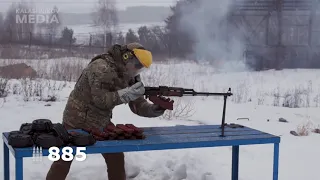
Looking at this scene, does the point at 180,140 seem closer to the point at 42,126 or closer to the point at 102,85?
the point at 102,85

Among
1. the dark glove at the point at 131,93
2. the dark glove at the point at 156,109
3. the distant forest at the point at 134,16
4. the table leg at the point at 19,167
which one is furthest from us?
the distant forest at the point at 134,16

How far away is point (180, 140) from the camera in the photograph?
A: 10.6 feet

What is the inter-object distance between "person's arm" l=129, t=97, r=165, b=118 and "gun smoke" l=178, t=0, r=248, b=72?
26.7ft

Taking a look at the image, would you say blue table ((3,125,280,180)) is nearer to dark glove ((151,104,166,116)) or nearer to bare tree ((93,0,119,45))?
dark glove ((151,104,166,116))

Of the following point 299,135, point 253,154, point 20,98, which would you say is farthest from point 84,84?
point 20,98

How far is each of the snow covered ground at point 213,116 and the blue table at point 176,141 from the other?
0.94m

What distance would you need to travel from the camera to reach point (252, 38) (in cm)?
1266

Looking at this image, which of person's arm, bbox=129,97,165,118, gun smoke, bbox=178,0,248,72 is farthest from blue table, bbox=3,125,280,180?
gun smoke, bbox=178,0,248,72

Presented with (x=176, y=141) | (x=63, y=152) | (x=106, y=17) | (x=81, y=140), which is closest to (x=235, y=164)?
(x=176, y=141)

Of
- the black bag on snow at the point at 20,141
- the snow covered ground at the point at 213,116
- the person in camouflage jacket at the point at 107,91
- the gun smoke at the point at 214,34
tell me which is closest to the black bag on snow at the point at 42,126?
the black bag on snow at the point at 20,141

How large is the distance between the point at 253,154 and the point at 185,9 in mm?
7181

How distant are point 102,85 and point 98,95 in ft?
0.27

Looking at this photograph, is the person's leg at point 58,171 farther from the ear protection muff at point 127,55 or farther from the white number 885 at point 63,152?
the ear protection muff at point 127,55

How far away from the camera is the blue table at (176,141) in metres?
2.87
